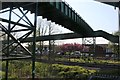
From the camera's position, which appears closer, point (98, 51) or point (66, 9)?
point (66, 9)

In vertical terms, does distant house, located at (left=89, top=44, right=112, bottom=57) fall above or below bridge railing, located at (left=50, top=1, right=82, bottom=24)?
below

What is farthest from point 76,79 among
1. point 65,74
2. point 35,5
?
point 35,5

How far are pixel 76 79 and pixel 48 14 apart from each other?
5.33 meters

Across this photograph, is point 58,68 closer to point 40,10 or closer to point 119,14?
point 119,14

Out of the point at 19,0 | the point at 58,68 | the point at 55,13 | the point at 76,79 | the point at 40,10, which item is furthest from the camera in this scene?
the point at 58,68

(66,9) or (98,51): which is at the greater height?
(66,9)

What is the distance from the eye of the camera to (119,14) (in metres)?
22.7

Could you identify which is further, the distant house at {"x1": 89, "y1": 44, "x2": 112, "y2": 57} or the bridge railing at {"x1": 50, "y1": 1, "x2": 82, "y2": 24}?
the distant house at {"x1": 89, "y1": 44, "x2": 112, "y2": 57}

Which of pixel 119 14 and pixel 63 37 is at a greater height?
pixel 119 14

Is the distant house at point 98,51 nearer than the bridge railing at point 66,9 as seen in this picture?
No

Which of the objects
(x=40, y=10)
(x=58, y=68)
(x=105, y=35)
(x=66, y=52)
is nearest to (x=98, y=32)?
(x=105, y=35)

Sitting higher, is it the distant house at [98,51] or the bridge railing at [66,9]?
the bridge railing at [66,9]

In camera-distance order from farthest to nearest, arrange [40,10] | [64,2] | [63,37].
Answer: [63,37]
[64,2]
[40,10]

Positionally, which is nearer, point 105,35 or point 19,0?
point 19,0
